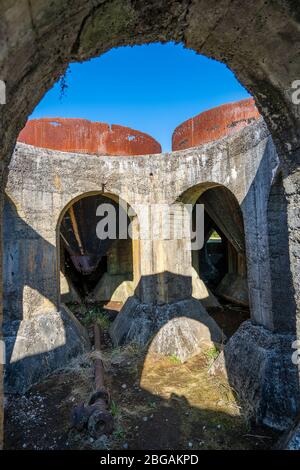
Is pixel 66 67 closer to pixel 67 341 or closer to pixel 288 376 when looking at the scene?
pixel 288 376

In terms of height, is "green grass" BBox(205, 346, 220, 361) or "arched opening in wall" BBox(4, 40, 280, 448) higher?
"arched opening in wall" BBox(4, 40, 280, 448)

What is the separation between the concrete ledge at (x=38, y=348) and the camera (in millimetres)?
4449

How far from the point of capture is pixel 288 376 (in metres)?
3.50

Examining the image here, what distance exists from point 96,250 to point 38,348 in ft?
15.5

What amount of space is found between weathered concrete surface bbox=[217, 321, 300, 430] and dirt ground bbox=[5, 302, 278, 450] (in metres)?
0.19

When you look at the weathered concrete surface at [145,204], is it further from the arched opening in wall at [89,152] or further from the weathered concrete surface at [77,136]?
the weathered concrete surface at [77,136]

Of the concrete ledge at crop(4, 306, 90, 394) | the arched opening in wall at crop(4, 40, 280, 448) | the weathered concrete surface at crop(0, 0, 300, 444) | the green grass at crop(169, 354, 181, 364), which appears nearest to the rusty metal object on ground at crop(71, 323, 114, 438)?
the arched opening in wall at crop(4, 40, 280, 448)

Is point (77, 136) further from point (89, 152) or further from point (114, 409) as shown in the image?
point (114, 409)

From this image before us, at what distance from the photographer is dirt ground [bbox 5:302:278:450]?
319 centimetres

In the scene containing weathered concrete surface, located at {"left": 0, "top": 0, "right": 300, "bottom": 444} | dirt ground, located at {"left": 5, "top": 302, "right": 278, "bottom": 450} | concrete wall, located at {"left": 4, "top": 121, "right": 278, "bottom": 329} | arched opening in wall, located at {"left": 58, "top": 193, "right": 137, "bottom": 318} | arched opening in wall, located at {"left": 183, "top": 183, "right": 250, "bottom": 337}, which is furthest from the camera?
arched opening in wall, located at {"left": 58, "top": 193, "right": 137, "bottom": 318}

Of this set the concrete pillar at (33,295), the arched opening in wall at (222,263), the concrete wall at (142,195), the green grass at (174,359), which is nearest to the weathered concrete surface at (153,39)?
the concrete wall at (142,195)

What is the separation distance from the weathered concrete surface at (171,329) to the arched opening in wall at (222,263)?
1.08 meters

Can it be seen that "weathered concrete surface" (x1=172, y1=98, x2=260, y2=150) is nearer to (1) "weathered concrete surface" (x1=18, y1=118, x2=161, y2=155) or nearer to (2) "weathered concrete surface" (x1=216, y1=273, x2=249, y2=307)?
(1) "weathered concrete surface" (x1=18, y1=118, x2=161, y2=155)
